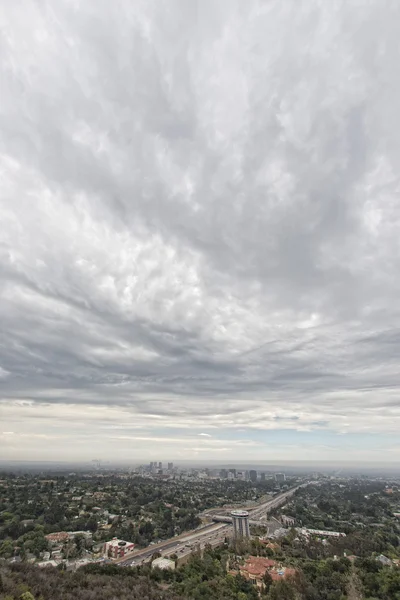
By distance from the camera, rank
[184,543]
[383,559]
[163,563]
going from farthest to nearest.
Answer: [184,543] → [383,559] → [163,563]

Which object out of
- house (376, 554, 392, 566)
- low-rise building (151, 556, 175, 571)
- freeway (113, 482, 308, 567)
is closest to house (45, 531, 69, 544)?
freeway (113, 482, 308, 567)

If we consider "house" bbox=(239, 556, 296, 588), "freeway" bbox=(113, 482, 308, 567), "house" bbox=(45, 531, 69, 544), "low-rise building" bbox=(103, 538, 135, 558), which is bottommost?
"freeway" bbox=(113, 482, 308, 567)

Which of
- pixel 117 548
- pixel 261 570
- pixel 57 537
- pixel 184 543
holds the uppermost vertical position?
pixel 57 537

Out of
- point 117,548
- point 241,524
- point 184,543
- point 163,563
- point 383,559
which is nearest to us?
point 163,563

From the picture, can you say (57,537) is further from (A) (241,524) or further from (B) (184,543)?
(A) (241,524)

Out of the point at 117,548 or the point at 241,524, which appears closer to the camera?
the point at 117,548

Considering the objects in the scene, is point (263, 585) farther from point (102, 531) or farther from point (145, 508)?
point (145, 508)

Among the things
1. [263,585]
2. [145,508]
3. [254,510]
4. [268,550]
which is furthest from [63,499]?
[263,585]

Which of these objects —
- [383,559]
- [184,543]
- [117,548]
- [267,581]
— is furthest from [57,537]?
[383,559]

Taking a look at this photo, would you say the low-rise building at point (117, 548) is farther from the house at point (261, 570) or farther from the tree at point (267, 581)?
the tree at point (267, 581)

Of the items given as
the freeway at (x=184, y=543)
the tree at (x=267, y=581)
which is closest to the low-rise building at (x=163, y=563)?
the freeway at (x=184, y=543)

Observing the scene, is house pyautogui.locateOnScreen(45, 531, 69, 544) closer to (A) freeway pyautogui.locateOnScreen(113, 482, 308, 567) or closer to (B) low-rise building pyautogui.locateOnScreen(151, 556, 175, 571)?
(A) freeway pyautogui.locateOnScreen(113, 482, 308, 567)
